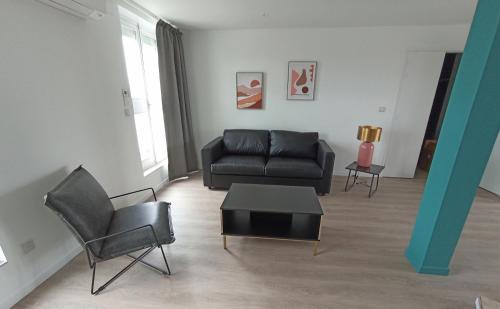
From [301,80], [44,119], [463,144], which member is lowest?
[463,144]

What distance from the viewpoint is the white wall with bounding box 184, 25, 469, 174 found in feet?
10.7

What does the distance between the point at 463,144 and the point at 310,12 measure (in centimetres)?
219

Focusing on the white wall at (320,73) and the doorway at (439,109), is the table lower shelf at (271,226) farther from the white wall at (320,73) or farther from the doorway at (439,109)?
the doorway at (439,109)

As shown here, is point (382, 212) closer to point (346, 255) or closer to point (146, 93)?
point (346, 255)

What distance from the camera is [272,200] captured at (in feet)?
6.81

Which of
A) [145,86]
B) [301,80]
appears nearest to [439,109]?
[301,80]

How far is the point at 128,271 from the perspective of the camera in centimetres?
179

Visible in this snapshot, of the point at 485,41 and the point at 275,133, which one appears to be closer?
the point at 485,41

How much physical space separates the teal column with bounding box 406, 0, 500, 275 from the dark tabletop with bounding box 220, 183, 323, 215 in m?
0.86

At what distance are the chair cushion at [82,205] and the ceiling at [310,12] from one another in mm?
2091

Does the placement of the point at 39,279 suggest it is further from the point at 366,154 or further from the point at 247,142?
the point at 366,154

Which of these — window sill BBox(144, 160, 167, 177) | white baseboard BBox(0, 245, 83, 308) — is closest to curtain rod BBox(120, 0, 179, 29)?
window sill BBox(144, 160, 167, 177)

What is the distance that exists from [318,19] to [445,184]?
2515 mm

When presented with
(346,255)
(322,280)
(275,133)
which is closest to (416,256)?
(346,255)
